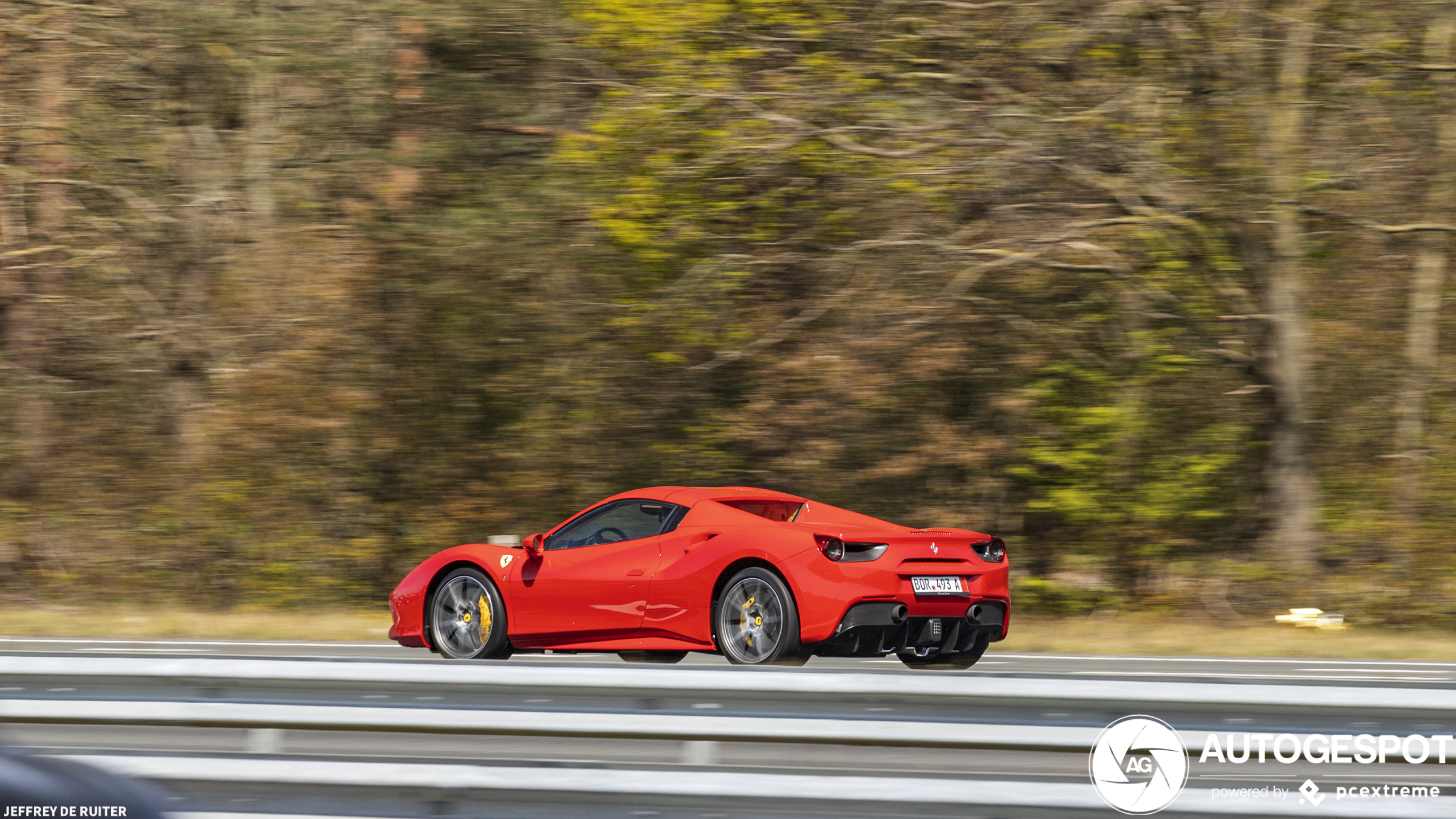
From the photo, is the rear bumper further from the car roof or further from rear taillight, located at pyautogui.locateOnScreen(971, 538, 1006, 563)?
the car roof

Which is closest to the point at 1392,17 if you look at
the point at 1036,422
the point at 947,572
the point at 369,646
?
the point at 1036,422

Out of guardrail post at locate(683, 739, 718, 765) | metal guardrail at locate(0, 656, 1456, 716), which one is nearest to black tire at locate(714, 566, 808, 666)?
guardrail post at locate(683, 739, 718, 765)

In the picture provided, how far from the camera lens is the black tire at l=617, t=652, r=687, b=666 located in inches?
375

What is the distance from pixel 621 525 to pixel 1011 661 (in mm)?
2683

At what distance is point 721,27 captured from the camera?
52.7 ft

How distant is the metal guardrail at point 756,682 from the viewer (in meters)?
4.98

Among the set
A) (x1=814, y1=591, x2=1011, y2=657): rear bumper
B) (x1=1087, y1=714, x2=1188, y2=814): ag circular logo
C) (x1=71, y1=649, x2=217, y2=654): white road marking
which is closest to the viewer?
(x1=1087, y1=714, x2=1188, y2=814): ag circular logo

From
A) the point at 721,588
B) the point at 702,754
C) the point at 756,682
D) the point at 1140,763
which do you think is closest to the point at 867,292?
the point at 721,588

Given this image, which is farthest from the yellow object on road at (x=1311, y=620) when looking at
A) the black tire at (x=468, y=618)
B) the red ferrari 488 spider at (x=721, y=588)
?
the black tire at (x=468, y=618)

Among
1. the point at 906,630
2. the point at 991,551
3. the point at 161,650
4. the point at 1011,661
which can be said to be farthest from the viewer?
the point at 161,650

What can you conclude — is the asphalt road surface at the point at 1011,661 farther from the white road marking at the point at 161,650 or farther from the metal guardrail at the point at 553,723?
the metal guardrail at the point at 553,723

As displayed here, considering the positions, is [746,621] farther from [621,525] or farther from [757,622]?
[621,525]

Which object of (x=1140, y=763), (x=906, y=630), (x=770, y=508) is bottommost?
(x=1140, y=763)

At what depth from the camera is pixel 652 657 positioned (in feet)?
32.7
